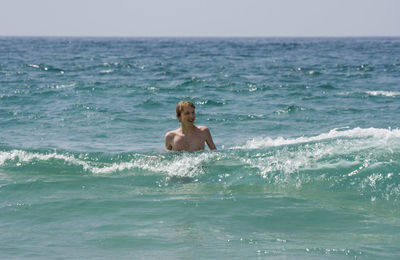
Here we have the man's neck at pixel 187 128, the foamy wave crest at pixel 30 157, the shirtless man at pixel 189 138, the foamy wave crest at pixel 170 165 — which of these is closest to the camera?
the foamy wave crest at pixel 170 165

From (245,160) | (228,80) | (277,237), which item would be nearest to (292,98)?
(228,80)

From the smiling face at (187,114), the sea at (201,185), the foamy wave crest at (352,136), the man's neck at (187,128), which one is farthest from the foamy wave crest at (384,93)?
the smiling face at (187,114)

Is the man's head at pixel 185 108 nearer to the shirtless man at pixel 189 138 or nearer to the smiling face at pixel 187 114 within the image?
the smiling face at pixel 187 114

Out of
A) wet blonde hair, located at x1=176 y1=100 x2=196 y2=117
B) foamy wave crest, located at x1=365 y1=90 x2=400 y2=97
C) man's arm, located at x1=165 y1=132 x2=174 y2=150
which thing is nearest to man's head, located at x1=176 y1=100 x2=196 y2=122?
wet blonde hair, located at x1=176 y1=100 x2=196 y2=117

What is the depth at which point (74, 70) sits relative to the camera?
3161 centimetres

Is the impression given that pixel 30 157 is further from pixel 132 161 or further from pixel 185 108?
pixel 185 108

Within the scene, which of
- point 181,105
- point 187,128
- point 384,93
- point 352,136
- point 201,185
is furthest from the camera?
point 384,93

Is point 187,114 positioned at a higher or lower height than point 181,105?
lower

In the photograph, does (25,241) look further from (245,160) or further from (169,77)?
(169,77)

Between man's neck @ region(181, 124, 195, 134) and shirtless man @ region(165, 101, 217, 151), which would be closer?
man's neck @ region(181, 124, 195, 134)

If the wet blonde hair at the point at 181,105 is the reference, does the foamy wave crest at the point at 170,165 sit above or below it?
below

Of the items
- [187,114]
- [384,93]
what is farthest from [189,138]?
[384,93]

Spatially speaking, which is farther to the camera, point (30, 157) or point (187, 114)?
point (30, 157)

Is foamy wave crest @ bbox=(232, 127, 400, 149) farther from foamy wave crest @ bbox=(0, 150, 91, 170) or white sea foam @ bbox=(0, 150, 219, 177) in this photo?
foamy wave crest @ bbox=(0, 150, 91, 170)
